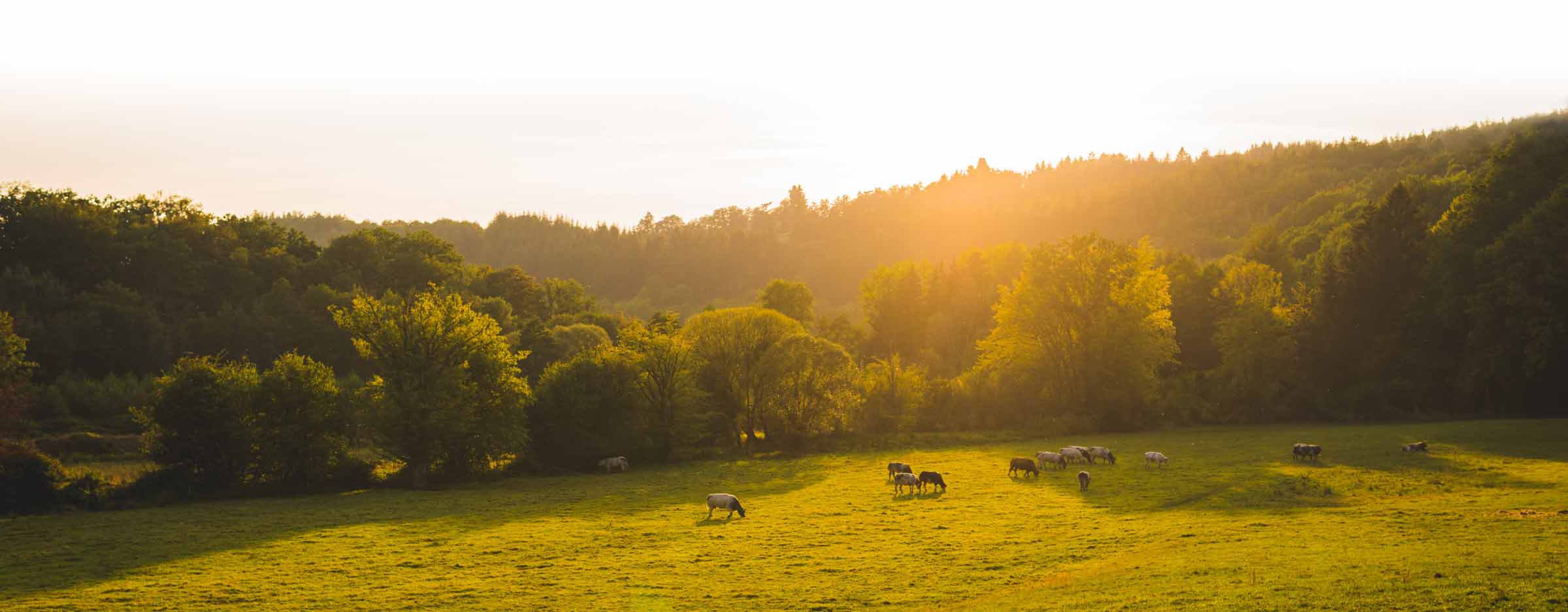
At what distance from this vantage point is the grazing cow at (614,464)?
5469 centimetres

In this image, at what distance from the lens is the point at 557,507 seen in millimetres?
39500

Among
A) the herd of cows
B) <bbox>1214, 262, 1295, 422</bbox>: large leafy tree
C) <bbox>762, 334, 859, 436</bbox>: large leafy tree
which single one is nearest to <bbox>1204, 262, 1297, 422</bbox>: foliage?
<bbox>1214, 262, 1295, 422</bbox>: large leafy tree

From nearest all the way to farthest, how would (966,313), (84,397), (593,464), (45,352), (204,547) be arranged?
1. (204,547)
2. (593,464)
3. (84,397)
4. (45,352)
5. (966,313)

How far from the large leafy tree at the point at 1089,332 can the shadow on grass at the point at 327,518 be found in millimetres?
24858

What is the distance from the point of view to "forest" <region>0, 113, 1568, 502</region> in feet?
161

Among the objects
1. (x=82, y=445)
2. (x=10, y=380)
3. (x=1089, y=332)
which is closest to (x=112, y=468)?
(x=82, y=445)

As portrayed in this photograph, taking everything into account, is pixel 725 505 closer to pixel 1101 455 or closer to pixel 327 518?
pixel 327 518

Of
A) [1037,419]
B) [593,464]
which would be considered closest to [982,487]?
[593,464]

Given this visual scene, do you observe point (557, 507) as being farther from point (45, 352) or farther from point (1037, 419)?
point (45, 352)

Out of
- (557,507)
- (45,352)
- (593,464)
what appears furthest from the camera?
(45,352)

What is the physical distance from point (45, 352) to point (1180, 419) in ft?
268

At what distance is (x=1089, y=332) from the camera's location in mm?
68312

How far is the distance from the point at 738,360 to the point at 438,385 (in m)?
20.4

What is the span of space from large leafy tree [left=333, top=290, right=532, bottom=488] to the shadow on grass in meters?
2.32
